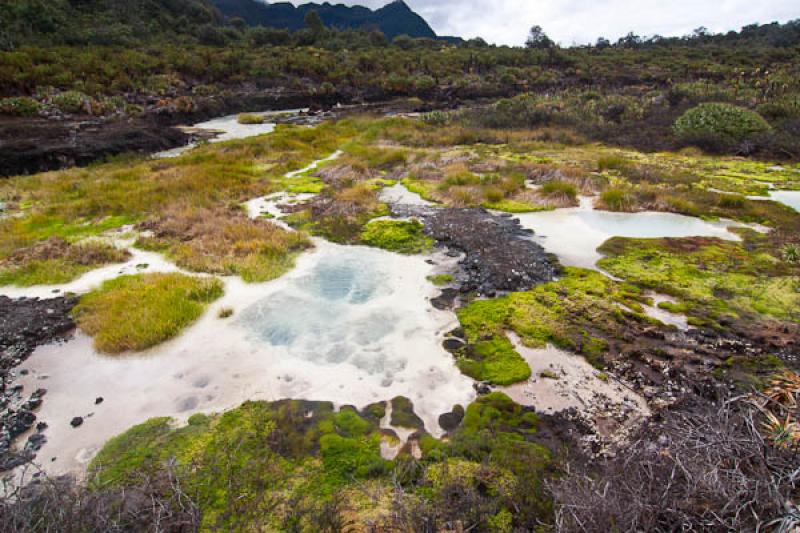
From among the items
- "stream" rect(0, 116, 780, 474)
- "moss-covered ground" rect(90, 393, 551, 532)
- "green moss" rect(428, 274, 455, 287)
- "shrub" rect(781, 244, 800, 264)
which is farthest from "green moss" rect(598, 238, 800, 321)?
"moss-covered ground" rect(90, 393, 551, 532)

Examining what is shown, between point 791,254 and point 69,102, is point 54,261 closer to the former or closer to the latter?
point 791,254

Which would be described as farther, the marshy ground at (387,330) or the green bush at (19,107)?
the green bush at (19,107)

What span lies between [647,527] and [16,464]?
20.5 ft

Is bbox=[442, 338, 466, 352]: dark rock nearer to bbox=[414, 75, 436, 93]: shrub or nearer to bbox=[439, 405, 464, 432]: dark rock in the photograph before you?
bbox=[439, 405, 464, 432]: dark rock

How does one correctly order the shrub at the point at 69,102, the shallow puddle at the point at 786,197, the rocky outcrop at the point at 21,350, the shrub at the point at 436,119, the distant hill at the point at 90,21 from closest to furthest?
the rocky outcrop at the point at 21,350, the shallow puddle at the point at 786,197, the shrub at the point at 69,102, the shrub at the point at 436,119, the distant hill at the point at 90,21

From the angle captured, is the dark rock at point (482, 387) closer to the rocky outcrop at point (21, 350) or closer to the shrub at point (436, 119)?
the rocky outcrop at point (21, 350)

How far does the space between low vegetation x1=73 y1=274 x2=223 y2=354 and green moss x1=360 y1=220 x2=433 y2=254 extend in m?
3.99

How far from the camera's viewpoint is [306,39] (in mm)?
63844

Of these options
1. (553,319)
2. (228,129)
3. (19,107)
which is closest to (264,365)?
(553,319)

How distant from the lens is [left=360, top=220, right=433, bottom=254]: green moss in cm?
999

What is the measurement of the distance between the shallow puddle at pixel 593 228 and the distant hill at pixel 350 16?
16765cm

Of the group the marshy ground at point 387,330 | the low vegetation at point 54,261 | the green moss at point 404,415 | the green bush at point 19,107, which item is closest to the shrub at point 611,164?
the marshy ground at point 387,330

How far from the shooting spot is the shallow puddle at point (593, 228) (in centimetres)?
959

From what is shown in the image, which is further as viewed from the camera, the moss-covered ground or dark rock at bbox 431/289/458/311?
dark rock at bbox 431/289/458/311
